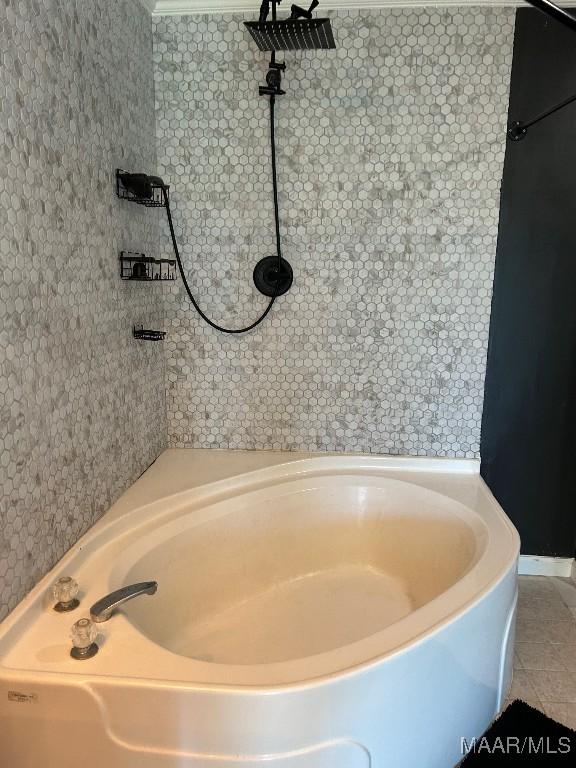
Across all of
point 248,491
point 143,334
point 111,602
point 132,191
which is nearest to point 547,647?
point 248,491

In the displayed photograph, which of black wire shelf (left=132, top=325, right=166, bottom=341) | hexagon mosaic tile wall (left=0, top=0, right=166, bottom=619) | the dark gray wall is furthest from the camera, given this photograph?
the dark gray wall

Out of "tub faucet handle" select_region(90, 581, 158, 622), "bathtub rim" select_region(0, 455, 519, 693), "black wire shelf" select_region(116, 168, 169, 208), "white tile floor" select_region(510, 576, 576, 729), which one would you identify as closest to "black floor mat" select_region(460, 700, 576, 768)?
"white tile floor" select_region(510, 576, 576, 729)

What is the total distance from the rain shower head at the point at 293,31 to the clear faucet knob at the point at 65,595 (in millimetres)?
1608

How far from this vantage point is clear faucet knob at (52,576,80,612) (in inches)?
55.7

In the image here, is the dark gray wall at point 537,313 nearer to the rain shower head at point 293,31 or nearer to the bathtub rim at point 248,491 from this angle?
the bathtub rim at point 248,491

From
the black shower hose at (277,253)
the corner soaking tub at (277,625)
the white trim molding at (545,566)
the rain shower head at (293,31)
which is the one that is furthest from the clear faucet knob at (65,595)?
the white trim molding at (545,566)

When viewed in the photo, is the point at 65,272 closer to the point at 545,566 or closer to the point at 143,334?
the point at 143,334

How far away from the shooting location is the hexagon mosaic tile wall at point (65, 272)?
1.33 m

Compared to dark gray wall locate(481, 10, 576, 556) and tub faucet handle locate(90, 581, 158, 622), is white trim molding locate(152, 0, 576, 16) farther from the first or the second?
tub faucet handle locate(90, 581, 158, 622)

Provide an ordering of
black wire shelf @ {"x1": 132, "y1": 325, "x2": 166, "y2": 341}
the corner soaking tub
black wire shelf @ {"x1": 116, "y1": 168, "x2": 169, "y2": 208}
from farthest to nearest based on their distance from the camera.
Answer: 1. black wire shelf @ {"x1": 132, "y1": 325, "x2": 166, "y2": 341}
2. black wire shelf @ {"x1": 116, "y1": 168, "x2": 169, "y2": 208}
3. the corner soaking tub

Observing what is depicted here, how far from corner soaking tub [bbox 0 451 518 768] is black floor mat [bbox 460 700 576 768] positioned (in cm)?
8

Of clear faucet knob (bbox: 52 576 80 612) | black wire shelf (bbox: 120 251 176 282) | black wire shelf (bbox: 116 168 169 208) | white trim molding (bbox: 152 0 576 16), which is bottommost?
clear faucet knob (bbox: 52 576 80 612)

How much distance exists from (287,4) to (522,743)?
2563 millimetres

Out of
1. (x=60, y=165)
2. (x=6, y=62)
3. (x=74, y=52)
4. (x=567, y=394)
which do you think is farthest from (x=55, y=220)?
(x=567, y=394)
